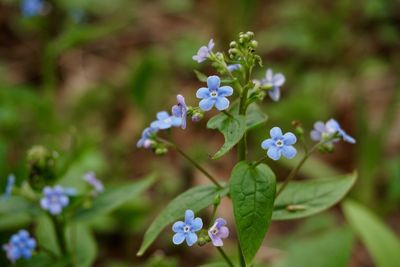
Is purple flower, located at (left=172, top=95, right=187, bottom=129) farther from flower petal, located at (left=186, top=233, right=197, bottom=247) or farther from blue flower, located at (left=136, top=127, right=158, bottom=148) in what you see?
flower petal, located at (left=186, top=233, right=197, bottom=247)

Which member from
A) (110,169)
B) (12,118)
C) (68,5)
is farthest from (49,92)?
(68,5)

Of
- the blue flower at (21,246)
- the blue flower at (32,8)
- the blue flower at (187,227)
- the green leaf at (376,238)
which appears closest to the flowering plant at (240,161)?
the blue flower at (187,227)

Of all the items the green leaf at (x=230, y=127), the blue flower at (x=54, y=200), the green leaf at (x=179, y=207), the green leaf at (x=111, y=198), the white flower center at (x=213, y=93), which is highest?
the white flower center at (x=213, y=93)

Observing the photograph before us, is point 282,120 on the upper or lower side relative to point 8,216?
lower

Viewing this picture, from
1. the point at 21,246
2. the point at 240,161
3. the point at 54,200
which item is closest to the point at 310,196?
the point at 240,161

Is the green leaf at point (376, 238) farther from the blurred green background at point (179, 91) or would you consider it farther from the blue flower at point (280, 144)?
the blue flower at point (280, 144)

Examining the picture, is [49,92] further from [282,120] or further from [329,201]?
[329,201]

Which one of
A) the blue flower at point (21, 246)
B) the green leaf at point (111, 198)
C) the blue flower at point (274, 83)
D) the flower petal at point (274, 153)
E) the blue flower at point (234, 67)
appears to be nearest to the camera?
the flower petal at point (274, 153)
